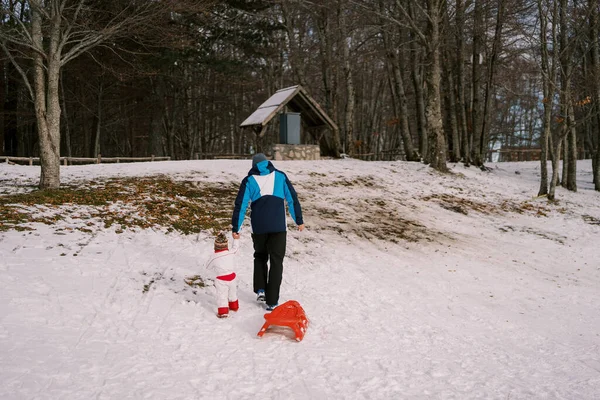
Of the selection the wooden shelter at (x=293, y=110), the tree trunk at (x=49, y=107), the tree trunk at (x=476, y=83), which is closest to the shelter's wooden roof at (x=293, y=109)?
the wooden shelter at (x=293, y=110)

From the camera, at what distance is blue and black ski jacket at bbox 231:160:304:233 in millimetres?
5129

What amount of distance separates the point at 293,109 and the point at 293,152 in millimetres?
2356

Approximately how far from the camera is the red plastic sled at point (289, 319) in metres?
4.43

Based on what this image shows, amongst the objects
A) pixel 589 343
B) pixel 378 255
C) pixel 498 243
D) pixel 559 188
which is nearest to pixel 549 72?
pixel 559 188

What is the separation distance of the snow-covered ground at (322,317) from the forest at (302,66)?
556 cm

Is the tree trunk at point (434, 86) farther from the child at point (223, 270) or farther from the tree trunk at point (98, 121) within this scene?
the tree trunk at point (98, 121)

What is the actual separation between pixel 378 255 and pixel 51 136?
805 centimetres

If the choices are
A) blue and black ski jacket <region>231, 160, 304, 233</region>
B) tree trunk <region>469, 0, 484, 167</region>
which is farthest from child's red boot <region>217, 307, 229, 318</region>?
tree trunk <region>469, 0, 484, 167</region>

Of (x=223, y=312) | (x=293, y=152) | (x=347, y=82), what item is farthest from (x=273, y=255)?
(x=347, y=82)

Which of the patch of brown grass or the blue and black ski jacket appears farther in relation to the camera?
the patch of brown grass

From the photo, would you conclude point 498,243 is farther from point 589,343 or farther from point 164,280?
point 164,280

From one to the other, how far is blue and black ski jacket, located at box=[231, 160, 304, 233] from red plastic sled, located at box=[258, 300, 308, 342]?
39.0 inches

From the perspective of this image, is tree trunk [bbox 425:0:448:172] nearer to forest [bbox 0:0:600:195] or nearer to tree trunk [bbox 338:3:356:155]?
forest [bbox 0:0:600:195]

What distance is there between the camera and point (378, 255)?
8.45 metres
